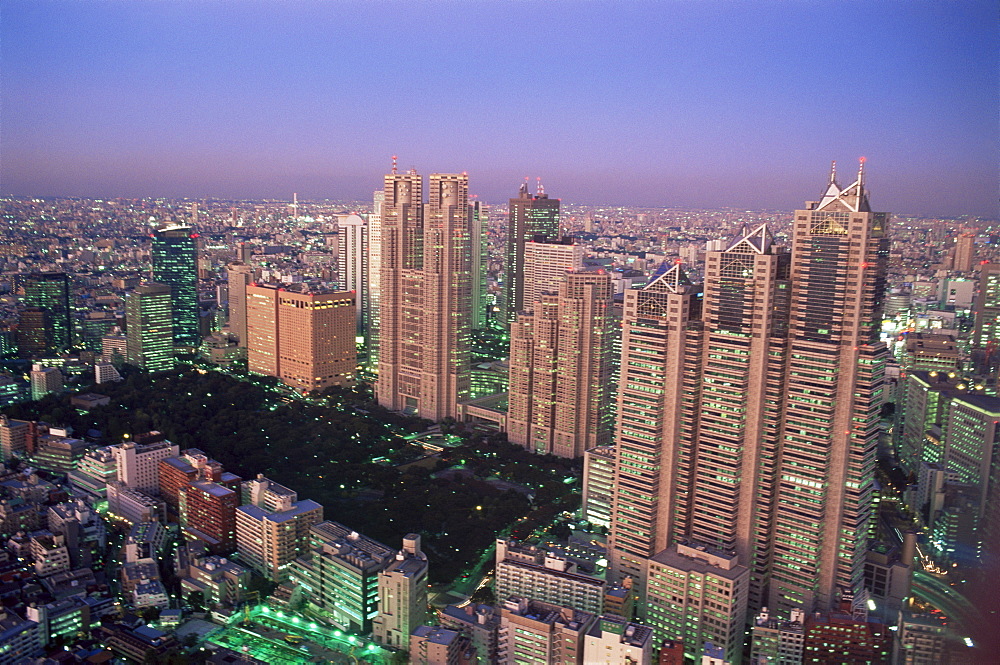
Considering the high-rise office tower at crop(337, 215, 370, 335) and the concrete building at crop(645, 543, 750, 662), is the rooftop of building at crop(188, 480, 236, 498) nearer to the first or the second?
the concrete building at crop(645, 543, 750, 662)

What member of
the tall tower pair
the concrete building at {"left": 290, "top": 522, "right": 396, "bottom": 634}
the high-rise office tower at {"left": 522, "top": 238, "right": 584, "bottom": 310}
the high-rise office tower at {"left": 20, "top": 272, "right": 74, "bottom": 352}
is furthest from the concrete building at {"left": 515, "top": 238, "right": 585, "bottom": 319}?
the concrete building at {"left": 290, "top": 522, "right": 396, "bottom": 634}

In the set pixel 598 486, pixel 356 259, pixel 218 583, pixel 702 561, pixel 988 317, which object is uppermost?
pixel 988 317

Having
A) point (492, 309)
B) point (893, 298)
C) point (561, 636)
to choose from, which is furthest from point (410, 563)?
point (492, 309)

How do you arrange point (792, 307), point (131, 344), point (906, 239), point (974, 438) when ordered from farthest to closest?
point (131, 344) → point (792, 307) → point (906, 239) → point (974, 438)

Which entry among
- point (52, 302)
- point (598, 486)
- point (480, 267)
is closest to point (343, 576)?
point (598, 486)

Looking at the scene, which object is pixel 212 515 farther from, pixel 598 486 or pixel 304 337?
pixel 304 337

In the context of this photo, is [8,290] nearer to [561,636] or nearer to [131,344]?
[131,344]
